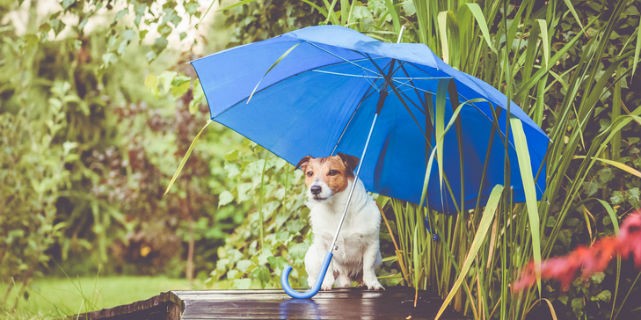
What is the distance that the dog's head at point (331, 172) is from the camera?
2742mm

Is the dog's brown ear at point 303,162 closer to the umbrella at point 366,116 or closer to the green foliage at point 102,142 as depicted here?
the umbrella at point 366,116

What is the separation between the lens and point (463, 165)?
8.39 feet

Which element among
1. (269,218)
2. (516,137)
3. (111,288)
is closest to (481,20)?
(516,137)

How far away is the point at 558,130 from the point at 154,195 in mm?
6313

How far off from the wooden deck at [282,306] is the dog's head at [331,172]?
1.27ft

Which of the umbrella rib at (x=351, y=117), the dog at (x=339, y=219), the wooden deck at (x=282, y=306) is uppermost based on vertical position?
the umbrella rib at (x=351, y=117)

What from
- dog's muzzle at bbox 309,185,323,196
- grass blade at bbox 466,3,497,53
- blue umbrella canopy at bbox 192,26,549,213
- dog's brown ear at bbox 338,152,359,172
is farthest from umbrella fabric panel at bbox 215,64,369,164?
grass blade at bbox 466,3,497,53

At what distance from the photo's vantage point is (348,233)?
2.76 metres

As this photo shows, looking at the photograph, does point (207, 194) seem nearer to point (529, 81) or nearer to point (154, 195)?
point (154, 195)

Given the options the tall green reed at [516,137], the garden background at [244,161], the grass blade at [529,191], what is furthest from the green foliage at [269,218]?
the grass blade at [529,191]

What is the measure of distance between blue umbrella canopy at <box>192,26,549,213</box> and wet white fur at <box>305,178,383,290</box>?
157 millimetres

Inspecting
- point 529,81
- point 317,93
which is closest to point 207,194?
point 317,93

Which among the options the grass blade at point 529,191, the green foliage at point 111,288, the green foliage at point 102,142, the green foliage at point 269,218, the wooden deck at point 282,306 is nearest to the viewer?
the grass blade at point 529,191

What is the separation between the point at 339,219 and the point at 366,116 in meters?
0.43
